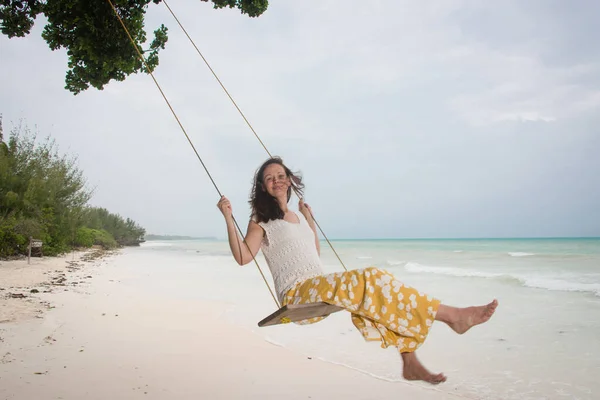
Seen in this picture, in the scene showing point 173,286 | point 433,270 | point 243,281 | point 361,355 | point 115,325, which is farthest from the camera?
point 433,270

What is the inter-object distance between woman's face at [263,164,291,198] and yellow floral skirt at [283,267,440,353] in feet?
3.05

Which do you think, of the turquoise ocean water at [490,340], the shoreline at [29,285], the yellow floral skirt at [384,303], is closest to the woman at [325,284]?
the yellow floral skirt at [384,303]

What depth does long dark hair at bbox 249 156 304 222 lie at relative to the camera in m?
3.52

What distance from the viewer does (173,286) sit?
1120cm

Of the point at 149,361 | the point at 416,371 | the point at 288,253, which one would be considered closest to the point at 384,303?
the point at 416,371

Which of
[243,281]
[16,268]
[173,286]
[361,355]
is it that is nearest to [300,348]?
[361,355]

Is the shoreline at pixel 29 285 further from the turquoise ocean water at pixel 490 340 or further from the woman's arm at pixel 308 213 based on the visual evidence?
the woman's arm at pixel 308 213

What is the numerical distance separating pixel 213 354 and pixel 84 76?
3149 millimetres

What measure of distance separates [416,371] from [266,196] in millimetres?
1552

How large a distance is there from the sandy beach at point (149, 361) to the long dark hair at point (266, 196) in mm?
1624

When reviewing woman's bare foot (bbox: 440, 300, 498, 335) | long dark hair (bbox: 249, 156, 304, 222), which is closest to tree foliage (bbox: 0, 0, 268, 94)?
long dark hair (bbox: 249, 156, 304, 222)

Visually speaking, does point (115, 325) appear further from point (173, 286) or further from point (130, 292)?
point (173, 286)

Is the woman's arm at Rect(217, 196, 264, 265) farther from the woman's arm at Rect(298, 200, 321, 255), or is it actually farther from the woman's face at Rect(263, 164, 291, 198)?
the woman's arm at Rect(298, 200, 321, 255)

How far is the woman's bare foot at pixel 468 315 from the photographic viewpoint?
107 inches
